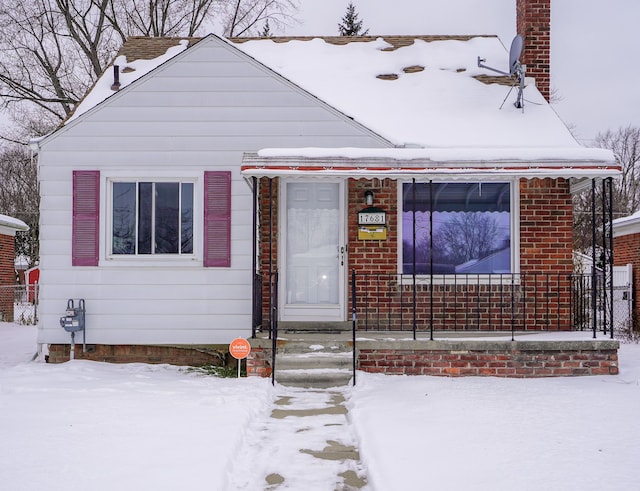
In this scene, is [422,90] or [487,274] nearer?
[487,274]

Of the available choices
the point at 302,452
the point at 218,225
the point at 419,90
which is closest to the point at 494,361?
the point at 302,452

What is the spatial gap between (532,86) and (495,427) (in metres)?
6.98

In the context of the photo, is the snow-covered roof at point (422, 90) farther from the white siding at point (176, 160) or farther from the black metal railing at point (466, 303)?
the black metal railing at point (466, 303)

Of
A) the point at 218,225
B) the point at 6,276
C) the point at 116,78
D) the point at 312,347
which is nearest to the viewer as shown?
the point at 312,347

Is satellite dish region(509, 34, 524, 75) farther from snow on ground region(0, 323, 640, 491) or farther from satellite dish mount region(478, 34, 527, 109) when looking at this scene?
snow on ground region(0, 323, 640, 491)

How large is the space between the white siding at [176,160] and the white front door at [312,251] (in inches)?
23.0

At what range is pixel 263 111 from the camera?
358 inches

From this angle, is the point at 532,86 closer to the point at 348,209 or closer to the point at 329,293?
the point at 348,209

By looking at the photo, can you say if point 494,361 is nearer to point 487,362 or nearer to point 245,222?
point 487,362

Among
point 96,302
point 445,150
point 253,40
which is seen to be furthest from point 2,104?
point 445,150

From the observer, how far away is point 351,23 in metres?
32.7

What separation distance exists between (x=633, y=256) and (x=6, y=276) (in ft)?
54.4

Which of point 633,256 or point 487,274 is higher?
point 633,256

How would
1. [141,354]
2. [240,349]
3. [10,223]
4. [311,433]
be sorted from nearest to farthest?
[311,433] < [240,349] < [141,354] < [10,223]
